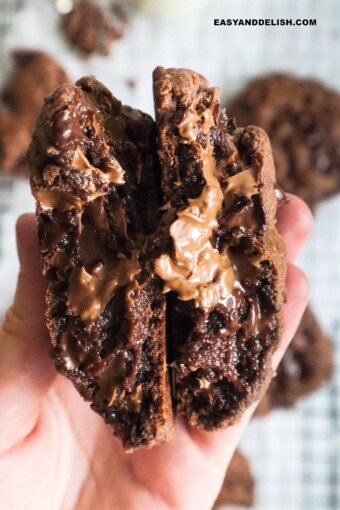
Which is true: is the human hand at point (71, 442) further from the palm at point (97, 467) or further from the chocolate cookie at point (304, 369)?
the chocolate cookie at point (304, 369)

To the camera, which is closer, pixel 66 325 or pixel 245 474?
pixel 66 325

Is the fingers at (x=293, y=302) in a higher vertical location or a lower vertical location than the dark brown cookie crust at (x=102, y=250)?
lower

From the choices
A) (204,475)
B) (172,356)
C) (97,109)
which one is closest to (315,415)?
(204,475)

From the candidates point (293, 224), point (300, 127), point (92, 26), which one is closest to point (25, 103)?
point (92, 26)

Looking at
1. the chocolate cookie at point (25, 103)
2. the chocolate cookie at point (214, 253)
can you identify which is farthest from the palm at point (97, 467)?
the chocolate cookie at point (25, 103)

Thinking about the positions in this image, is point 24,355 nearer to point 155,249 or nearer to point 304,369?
point 155,249

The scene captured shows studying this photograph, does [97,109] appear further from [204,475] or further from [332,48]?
[332,48]

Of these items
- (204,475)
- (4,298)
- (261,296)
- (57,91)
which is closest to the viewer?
(57,91)
